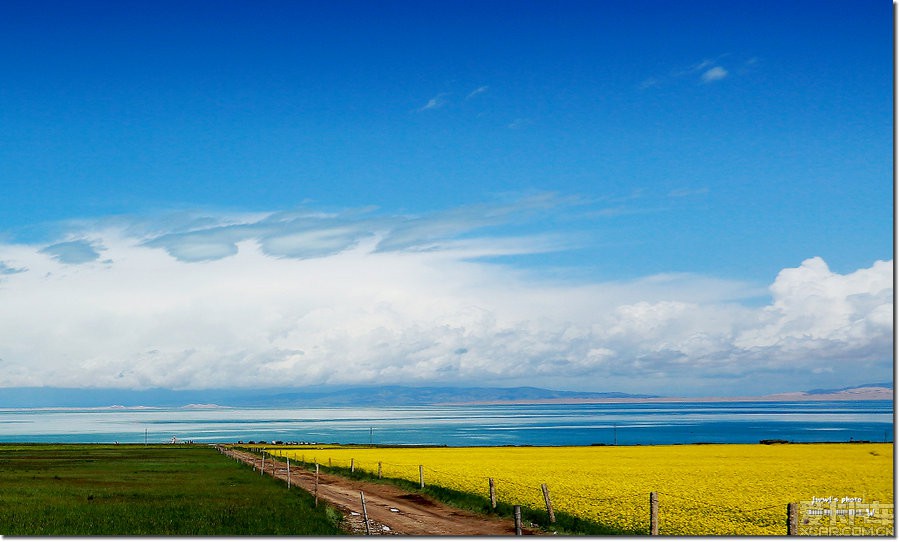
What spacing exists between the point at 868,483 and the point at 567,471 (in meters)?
12.6

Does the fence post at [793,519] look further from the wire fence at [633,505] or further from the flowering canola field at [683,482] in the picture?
the flowering canola field at [683,482]

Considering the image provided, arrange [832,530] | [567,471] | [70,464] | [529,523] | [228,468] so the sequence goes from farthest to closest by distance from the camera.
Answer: [70,464], [228,468], [567,471], [529,523], [832,530]

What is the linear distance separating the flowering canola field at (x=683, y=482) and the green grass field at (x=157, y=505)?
6201 millimetres

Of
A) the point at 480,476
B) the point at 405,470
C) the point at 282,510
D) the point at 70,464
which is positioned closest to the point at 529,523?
the point at 282,510

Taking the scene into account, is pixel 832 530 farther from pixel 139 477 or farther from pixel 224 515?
pixel 139 477

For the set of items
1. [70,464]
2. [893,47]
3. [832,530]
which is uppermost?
[893,47]

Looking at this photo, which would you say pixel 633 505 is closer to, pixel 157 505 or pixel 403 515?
pixel 403 515

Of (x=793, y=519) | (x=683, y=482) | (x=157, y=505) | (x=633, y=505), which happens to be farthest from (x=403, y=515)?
(x=683, y=482)

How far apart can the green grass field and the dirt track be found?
931 millimetres

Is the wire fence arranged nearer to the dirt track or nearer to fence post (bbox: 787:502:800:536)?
the dirt track

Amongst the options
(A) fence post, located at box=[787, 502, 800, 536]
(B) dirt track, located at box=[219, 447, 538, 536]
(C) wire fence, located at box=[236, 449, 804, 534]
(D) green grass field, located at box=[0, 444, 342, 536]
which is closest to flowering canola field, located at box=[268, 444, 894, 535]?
(C) wire fence, located at box=[236, 449, 804, 534]

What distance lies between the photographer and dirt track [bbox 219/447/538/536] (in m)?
19.6

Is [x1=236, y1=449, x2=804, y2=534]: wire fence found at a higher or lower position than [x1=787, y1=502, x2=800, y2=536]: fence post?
lower

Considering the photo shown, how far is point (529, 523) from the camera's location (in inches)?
777
